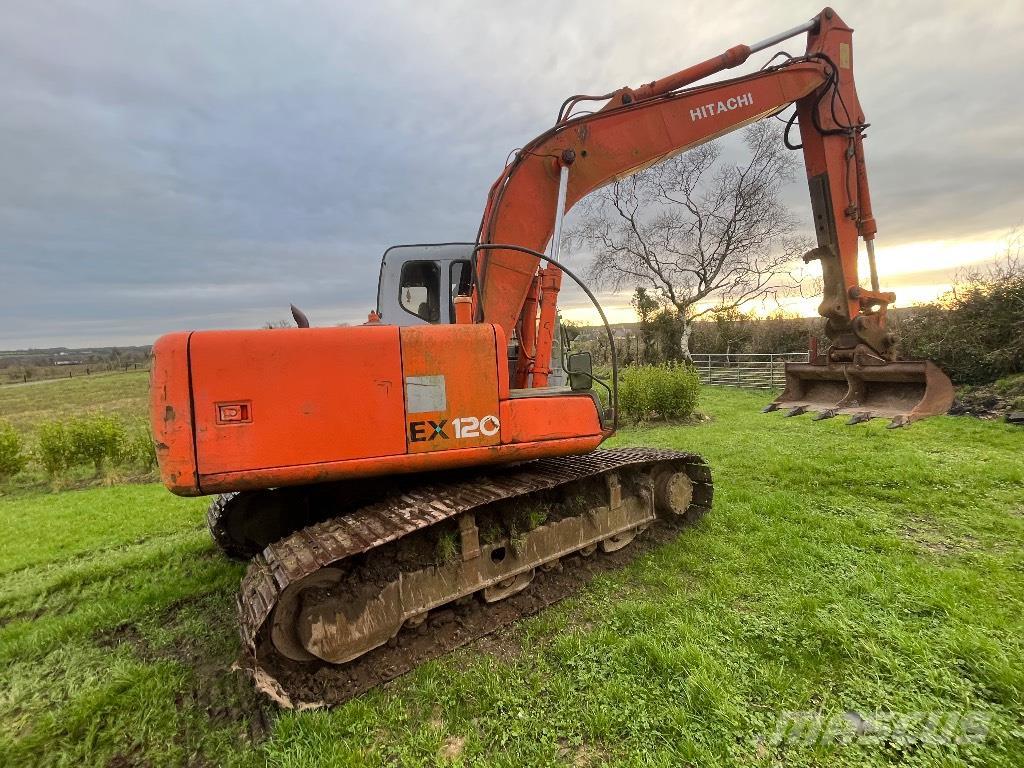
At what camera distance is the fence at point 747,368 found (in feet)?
57.4

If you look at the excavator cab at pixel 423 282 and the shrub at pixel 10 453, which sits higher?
the excavator cab at pixel 423 282

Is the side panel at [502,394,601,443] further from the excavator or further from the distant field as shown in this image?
the distant field

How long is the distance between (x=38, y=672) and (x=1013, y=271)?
17994 millimetres

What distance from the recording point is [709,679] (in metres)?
2.54

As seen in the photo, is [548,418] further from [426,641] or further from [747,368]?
[747,368]

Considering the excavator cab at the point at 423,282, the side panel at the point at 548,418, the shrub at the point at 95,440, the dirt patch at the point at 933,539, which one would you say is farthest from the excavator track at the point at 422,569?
the shrub at the point at 95,440

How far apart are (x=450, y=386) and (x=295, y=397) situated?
0.87 meters

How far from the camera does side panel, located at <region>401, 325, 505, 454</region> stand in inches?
116

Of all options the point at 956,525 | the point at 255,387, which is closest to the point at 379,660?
the point at 255,387

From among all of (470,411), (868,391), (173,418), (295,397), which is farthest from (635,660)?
(868,391)

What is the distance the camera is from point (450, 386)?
9.91 feet

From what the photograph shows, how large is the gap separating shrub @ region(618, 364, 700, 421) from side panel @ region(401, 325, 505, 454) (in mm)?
8756

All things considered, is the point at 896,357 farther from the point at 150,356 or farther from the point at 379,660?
the point at 150,356

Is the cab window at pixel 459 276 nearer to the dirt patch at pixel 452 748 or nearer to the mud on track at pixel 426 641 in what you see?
the mud on track at pixel 426 641
